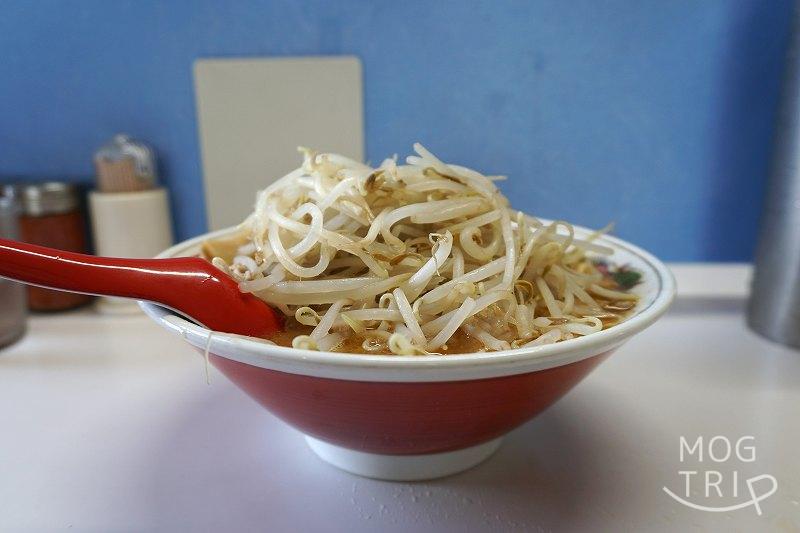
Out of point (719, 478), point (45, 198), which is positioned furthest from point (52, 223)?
point (719, 478)

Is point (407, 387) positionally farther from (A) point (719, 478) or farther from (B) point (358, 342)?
(A) point (719, 478)

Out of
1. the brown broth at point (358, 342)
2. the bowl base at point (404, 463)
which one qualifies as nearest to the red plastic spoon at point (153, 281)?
the brown broth at point (358, 342)

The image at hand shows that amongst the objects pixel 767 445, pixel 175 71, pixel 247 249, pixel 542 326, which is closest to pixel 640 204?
pixel 767 445

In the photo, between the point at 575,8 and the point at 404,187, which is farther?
the point at 575,8

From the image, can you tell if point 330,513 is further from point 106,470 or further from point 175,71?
point 175,71

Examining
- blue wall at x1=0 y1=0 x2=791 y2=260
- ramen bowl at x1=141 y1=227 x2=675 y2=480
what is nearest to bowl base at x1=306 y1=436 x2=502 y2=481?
ramen bowl at x1=141 y1=227 x2=675 y2=480

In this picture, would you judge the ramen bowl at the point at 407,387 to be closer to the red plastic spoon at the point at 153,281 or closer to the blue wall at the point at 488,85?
the red plastic spoon at the point at 153,281
